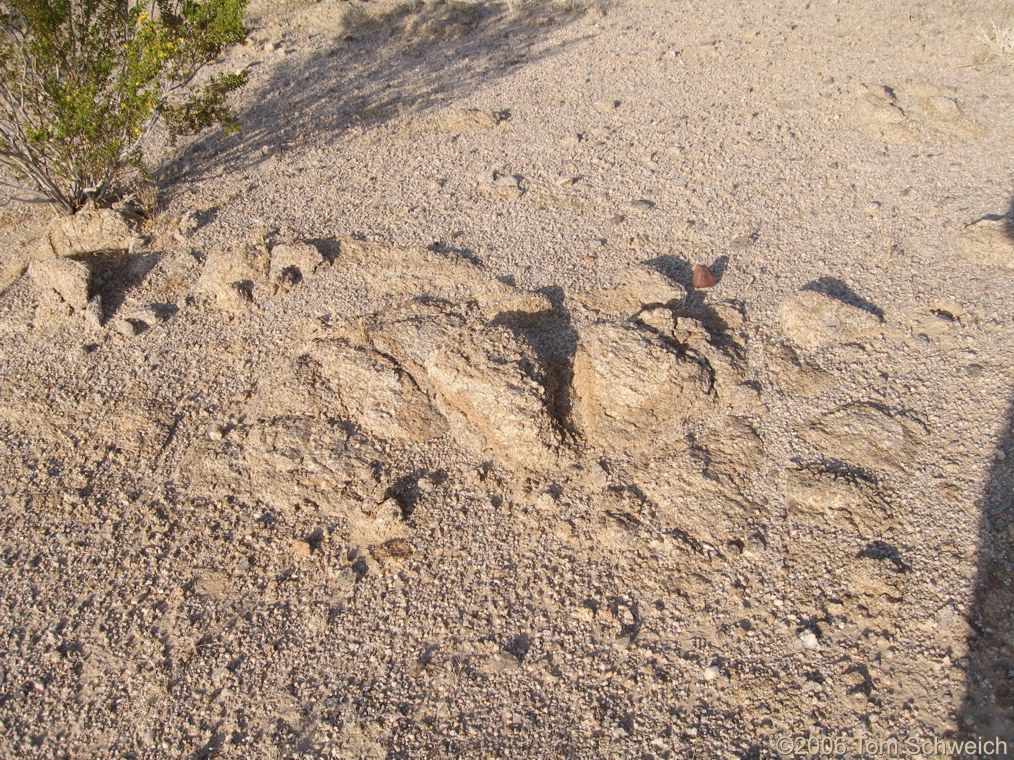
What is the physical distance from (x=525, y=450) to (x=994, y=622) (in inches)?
86.1

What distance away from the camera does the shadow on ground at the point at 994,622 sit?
2.62m

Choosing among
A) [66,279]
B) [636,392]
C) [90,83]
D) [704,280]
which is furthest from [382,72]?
[636,392]

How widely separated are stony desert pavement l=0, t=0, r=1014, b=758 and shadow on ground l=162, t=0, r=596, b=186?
1.18ft

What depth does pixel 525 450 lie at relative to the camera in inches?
142

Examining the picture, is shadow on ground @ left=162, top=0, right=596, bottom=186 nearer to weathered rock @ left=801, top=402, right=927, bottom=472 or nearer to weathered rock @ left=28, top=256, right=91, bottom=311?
weathered rock @ left=28, top=256, right=91, bottom=311

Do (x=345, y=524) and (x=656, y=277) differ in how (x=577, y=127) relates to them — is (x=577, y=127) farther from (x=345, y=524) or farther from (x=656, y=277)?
(x=345, y=524)

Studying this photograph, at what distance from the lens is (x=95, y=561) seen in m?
3.49

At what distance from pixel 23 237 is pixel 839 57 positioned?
26.0 ft

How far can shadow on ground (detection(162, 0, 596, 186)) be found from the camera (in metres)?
6.48

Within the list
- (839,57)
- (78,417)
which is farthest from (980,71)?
(78,417)

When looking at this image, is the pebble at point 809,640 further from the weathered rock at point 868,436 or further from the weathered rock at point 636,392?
the weathered rock at point 636,392

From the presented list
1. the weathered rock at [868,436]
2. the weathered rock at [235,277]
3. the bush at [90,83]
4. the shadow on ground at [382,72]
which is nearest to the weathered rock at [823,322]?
the weathered rock at [868,436]

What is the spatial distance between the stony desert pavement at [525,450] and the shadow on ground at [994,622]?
0.05 ft

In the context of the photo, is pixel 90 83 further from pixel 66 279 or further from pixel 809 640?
pixel 809 640
